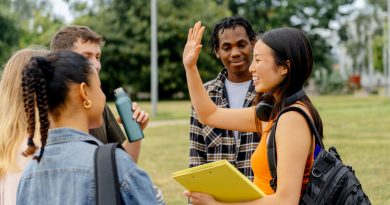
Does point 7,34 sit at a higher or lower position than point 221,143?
higher

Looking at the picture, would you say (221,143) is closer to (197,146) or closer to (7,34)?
(197,146)

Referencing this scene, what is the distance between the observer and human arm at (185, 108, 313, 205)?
8.16ft

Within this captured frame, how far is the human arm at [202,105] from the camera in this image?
121 inches

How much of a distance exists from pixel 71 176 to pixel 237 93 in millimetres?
2320

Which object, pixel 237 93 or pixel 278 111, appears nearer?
pixel 278 111

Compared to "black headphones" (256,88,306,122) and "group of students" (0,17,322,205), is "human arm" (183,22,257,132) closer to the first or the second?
"group of students" (0,17,322,205)

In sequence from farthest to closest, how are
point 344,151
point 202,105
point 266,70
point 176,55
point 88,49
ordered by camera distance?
point 176,55 → point 344,151 → point 88,49 → point 202,105 → point 266,70

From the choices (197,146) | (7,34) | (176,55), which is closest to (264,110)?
(197,146)

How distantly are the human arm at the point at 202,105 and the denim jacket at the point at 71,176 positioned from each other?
0.99m

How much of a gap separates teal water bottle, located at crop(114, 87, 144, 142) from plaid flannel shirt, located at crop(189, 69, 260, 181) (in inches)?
58.1

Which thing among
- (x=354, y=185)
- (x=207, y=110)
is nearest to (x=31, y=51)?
(x=207, y=110)

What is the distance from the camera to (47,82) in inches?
86.9

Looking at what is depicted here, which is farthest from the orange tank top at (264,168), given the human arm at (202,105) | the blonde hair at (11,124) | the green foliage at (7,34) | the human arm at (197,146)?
the green foliage at (7,34)

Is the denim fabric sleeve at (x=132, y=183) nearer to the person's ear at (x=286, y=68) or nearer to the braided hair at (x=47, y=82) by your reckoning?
the braided hair at (x=47, y=82)
